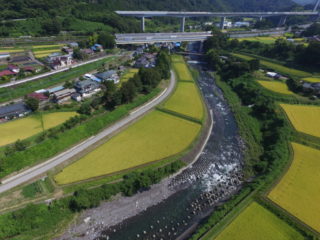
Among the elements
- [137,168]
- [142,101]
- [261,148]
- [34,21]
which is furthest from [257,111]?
[34,21]

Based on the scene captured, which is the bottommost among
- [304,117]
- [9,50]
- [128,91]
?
[304,117]

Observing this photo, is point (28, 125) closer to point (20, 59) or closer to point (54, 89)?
point (54, 89)

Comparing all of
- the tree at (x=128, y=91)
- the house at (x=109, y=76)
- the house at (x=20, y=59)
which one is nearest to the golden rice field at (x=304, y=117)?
the tree at (x=128, y=91)

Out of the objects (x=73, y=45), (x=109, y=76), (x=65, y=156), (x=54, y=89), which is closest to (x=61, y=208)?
(x=65, y=156)

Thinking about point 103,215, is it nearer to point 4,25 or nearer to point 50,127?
point 50,127

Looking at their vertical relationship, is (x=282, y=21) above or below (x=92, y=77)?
above

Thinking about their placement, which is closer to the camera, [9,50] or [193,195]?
[193,195]

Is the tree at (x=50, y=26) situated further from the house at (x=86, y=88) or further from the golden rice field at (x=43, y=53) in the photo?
the house at (x=86, y=88)

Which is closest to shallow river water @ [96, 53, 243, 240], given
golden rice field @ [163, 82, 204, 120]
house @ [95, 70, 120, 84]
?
golden rice field @ [163, 82, 204, 120]
